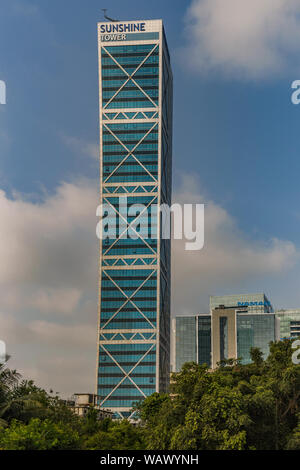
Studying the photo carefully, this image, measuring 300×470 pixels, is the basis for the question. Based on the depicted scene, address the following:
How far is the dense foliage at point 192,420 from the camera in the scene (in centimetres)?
4259

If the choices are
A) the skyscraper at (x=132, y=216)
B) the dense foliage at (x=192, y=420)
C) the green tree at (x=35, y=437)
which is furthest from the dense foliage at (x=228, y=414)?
the skyscraper at (x=132, y=216)

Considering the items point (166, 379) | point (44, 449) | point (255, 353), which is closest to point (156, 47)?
point (166, 379)

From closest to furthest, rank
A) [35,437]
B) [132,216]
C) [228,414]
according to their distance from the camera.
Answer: [35,437] → [228,414] → [132,216]

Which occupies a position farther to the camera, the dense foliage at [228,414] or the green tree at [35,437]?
the dense foliage at [228,414]

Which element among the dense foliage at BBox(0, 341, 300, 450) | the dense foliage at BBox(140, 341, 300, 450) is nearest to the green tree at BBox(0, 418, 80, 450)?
the dense foliage at BBox(0, 341, 300, 450)

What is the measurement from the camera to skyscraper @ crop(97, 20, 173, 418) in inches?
7067

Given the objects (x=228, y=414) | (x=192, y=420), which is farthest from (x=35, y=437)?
(x=228, y=414)

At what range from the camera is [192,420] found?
5069cm

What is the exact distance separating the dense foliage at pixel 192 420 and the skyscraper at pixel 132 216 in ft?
368

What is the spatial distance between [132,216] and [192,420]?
14065cm

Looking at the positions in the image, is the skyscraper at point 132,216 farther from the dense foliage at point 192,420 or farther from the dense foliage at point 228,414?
the dense foliage at point 228,414

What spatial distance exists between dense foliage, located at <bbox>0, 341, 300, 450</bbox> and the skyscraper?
368ft

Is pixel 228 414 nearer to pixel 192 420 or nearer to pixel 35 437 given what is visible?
pixel 192 420
